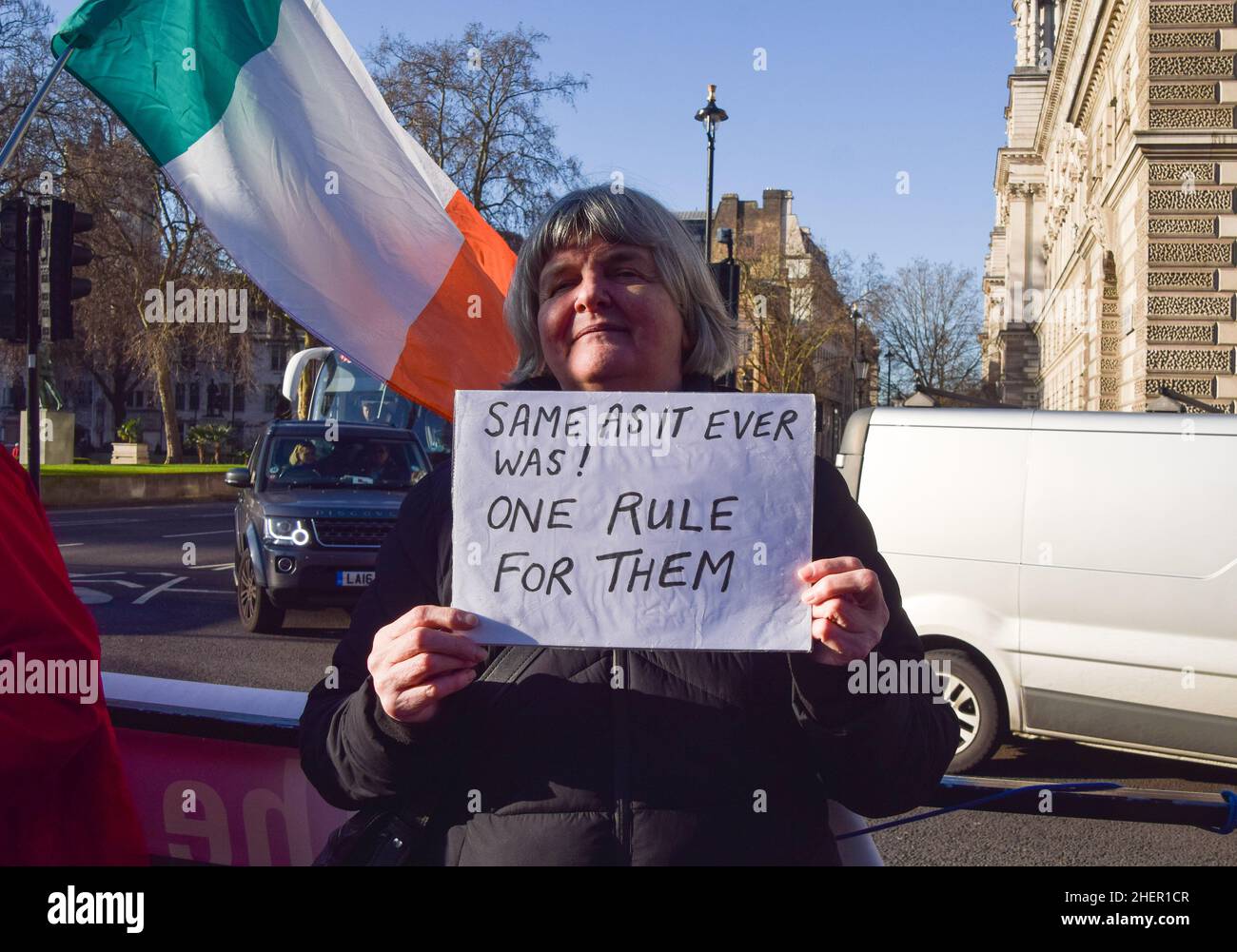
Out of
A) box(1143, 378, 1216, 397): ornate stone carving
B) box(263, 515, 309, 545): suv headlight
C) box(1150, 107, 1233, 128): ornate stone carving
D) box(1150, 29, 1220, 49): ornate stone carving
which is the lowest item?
box(263, 515, 309, 545): suv headlight

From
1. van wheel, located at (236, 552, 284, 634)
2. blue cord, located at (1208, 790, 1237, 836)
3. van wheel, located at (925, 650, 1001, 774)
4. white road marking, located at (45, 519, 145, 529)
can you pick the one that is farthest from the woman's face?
white road marking, located at (45, 519, 145, 529)

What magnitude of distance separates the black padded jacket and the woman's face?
511 millimetres

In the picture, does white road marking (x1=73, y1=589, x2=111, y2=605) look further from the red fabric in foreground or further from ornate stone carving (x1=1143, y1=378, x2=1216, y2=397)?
ornate stone carving (x1=1143, y1=378, x2=1216, y2=397)

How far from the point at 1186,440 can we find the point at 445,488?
207 inches

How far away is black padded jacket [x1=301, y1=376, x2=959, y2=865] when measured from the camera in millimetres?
1746

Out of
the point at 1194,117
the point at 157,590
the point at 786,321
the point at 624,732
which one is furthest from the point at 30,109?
the point at 786,321

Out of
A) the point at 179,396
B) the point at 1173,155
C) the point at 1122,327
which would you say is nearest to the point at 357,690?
the point at 1173,155

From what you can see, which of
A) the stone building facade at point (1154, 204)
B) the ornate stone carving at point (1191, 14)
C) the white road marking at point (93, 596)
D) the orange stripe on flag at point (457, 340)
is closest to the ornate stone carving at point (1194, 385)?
the stone building facade at point (1154, 204)

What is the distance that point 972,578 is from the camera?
6648 mm

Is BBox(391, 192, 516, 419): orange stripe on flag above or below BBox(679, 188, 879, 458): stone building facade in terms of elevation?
below

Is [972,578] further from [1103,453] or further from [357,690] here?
[357,690]

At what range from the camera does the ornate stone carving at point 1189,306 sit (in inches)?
790

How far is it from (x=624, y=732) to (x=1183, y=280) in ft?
69.8

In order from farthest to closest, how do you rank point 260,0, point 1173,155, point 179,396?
point 179,396, point 1173,155, point 260,0
